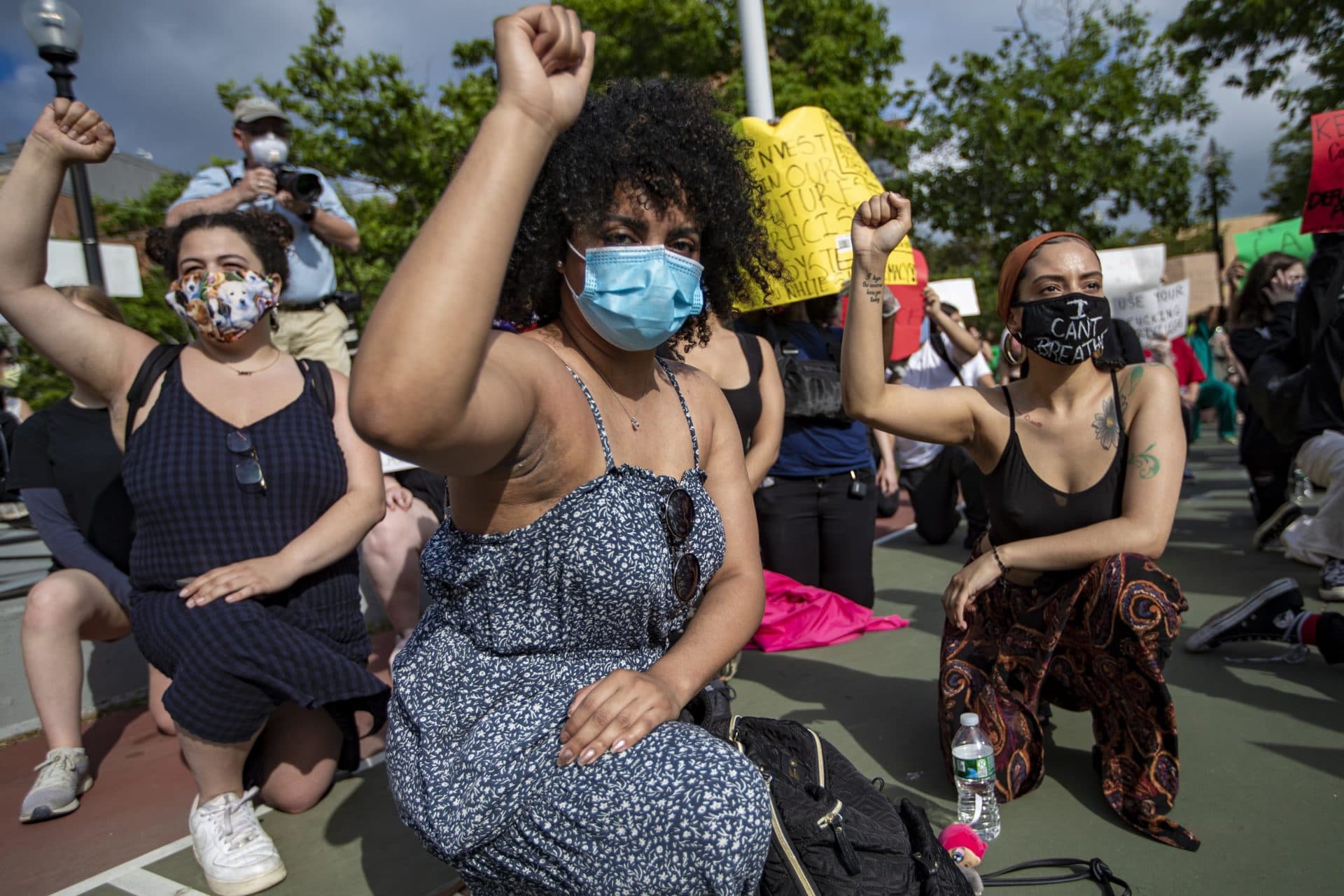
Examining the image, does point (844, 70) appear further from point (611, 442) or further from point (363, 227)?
point (611, 442)

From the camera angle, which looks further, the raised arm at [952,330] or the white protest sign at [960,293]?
the white protest sign at [960,293]

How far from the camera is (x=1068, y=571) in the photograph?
122 inches

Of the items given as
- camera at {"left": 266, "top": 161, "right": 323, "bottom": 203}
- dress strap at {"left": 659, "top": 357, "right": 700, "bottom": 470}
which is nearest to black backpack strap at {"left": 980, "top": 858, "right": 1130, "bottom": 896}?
dress strap at {"left": 659, "top": 357, "right": 700, "bottom": 470}

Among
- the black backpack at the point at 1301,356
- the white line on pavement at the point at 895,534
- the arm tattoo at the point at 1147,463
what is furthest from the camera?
the white line on pavement at the point at 895,534

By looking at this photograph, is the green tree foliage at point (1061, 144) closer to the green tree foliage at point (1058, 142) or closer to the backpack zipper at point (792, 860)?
the green tree foliage at point (1058, 142)

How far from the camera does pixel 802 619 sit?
16.1ft

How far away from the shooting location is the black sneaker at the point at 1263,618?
4062 mm

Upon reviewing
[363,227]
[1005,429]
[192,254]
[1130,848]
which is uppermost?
[363,227]

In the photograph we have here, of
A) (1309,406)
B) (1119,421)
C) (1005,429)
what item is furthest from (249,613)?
(1309,406)

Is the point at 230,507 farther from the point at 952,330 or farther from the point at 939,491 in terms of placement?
the point at 939,491

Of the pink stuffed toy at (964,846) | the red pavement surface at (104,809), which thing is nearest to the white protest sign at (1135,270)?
the pink stuffed toy at (964,846)

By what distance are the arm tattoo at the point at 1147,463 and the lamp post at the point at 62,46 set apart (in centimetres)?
578

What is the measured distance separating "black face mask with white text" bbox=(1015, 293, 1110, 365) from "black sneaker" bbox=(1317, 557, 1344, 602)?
2930 millimetres

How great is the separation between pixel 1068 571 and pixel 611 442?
189cm
